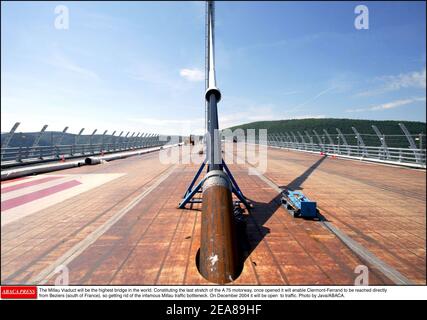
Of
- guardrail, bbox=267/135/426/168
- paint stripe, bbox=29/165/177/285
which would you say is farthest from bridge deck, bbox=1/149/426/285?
guardrail, bbox=267/135/426/168

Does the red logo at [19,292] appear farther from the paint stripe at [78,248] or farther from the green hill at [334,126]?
the green hill at [334,126]

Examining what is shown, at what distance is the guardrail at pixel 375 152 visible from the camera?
46.2ft

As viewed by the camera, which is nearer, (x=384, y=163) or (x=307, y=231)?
(x=307, y=231)

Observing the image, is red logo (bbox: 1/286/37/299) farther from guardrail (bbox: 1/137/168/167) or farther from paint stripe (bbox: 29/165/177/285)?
guardrail (bbox: 1/137/168/167)

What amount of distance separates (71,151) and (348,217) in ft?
82.8

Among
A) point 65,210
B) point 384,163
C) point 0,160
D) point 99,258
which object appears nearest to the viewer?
point 99,258

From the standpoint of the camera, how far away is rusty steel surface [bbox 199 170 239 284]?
3.13 metres

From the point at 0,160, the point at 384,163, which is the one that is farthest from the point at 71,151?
the point at 384,163

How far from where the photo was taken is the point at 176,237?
4547mm

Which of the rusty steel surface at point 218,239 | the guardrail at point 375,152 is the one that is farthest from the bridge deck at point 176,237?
the guardrail at point 375,152

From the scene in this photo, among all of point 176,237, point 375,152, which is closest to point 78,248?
point 176,237

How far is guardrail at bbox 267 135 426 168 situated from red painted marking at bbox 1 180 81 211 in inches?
815

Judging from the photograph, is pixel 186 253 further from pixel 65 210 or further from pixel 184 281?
pixel 65 210

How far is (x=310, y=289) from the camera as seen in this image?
113 inches
